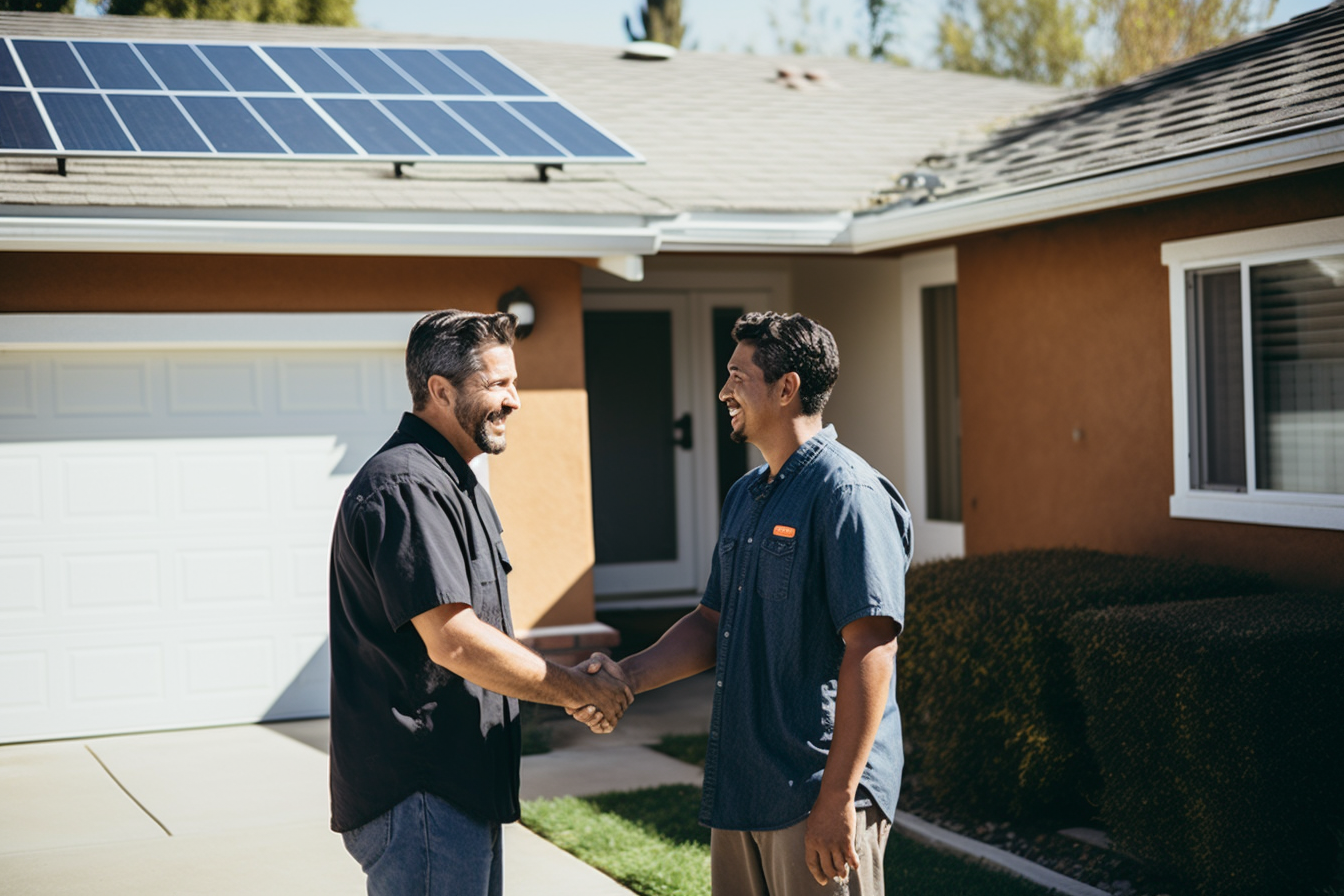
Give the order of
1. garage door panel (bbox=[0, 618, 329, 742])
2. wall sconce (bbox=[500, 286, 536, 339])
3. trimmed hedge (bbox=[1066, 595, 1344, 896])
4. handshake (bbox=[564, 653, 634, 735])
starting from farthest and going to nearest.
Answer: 1. wall sconce (bbox=[500, 286, 536, 339])
2. garage door panel (bbox=[0, 618, 329, 742])
3. trimmed hedge (bbox=[1066, 595, 1344, 896])
4. handshake (bbox=[564, 653, 634, 735])

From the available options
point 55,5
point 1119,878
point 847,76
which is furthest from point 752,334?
point 55,5

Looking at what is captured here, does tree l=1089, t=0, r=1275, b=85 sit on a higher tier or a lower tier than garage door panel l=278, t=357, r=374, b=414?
higher

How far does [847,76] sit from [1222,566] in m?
8.40

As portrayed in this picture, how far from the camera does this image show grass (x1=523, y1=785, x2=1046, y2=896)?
17.5 feet

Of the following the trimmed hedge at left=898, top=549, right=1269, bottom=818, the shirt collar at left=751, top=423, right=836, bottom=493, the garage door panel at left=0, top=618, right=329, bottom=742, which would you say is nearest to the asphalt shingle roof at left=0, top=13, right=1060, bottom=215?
the garage door panel at left=0, top=618, right=329, bottom=742

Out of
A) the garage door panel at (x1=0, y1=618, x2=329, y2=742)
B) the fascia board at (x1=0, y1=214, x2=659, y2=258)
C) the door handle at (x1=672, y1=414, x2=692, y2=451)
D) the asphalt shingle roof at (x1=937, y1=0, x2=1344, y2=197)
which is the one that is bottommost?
the garage door panel at (x1=0, y1=618, x2=329, y2=742)

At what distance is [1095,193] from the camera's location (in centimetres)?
745

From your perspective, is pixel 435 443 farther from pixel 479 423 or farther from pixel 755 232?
pixel 755 232

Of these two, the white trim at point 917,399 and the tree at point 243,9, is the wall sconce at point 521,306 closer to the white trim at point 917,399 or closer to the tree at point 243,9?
the white trim at point 917,399

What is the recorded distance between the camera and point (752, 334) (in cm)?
346

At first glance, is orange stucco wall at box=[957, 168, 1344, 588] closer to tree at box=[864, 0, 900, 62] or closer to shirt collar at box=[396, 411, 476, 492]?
shirt collar at box=[396, 411, 476, 492]

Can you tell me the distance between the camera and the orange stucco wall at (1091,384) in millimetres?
7004

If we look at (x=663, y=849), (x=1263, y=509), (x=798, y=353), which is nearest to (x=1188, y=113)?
(x=1263, y=509)

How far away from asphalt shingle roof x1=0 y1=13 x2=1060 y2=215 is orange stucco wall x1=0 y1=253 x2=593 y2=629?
1.65 feet
